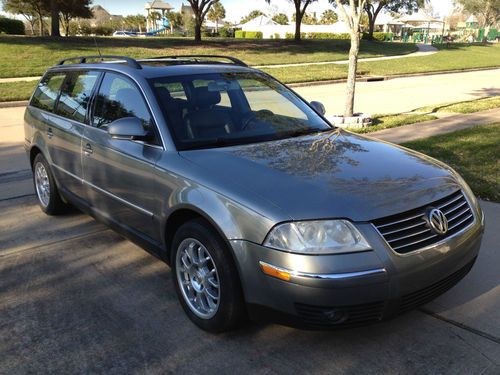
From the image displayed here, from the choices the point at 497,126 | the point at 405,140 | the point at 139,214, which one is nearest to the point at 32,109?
the point at 139,214

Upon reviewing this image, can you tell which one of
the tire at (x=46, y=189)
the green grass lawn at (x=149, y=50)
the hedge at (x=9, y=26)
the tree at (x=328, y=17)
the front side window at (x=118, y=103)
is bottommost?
the tire at (x=46, y=189)

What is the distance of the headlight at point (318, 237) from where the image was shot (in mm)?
2613

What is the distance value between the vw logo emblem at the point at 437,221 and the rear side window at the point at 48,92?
387cm

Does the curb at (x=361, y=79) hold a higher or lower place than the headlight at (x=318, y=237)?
higher

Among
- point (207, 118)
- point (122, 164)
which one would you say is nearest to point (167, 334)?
point (122, 164)

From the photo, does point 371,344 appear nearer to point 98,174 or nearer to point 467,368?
point 467,368

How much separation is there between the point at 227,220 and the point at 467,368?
1569 mm

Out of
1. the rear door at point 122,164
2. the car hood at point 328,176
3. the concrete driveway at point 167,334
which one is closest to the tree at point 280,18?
the rear door at point 122,164

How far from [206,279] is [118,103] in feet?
5.76

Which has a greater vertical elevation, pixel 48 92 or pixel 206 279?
pixel 48 92

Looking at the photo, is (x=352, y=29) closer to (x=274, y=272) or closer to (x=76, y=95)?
(x=76, y=95)

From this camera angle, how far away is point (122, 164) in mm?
3801

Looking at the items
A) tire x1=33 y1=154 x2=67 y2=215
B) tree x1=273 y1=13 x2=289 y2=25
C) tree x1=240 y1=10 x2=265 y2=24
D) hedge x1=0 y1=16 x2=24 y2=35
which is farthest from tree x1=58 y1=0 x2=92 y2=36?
tree x1=240 y1=10 x2=265 y2=24

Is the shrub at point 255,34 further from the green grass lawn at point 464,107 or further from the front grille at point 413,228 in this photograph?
the front grille at point 413,228
